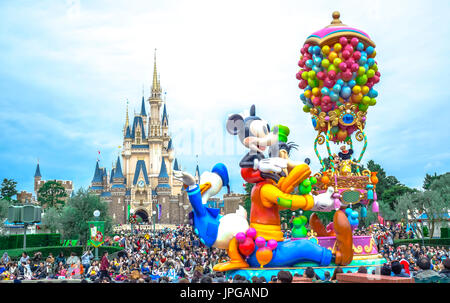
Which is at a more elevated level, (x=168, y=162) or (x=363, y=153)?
(x=168, y=162)

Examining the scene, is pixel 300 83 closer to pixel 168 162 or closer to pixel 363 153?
pixel 363 153

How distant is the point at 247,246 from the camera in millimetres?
9602

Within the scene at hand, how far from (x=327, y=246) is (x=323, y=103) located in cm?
381

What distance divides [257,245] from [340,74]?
5.07 metres

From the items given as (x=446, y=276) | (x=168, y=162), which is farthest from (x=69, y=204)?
(x=168, y=162)

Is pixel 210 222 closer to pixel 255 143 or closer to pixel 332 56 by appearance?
pixel 255 143

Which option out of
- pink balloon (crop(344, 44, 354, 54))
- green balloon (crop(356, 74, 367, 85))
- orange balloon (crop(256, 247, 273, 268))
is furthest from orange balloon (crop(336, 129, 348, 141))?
orange balloon (crop(256, 247, 273, 268))

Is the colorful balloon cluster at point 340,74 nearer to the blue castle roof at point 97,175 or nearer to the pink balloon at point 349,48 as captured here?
the pink balloon at point 349,48

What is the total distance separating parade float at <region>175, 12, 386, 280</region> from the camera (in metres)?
9.72

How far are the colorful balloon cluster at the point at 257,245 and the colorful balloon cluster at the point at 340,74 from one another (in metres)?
4.08

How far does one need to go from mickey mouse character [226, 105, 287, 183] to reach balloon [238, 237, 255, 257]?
1382mm

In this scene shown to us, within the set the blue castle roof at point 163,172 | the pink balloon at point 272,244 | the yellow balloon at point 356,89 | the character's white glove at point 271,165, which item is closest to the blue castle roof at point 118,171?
the blue castle roof at point 163,172

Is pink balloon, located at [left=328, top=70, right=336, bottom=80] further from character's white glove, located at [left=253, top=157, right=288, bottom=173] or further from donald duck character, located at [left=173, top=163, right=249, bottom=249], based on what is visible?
donald duck character, located at [left=173, top=163, right=249, bottom=249]
